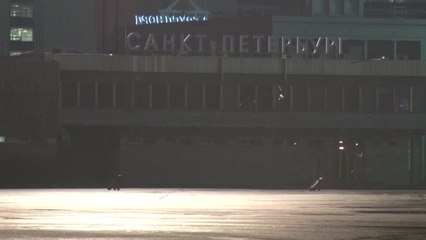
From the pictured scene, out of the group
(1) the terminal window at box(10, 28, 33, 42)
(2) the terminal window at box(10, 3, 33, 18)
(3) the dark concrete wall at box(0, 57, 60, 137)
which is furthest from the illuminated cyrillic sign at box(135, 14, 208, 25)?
(2) the terminal window at box(10, 3, 33, 18)

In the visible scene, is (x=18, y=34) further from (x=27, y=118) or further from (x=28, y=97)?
(x=27, y=118)

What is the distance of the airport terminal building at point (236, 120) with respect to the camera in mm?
73312

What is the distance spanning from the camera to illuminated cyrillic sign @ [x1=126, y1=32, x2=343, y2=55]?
255ft

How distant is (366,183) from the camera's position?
245ft

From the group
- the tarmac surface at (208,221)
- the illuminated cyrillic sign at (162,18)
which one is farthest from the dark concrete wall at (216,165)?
the tarmac surface at (208,221)

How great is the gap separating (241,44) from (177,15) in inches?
911

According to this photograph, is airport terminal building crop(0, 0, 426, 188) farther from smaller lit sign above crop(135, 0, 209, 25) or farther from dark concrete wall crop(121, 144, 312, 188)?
smaller lit sign above crop(135, 0, 209, 25)

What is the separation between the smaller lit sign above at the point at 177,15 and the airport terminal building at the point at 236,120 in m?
22.4

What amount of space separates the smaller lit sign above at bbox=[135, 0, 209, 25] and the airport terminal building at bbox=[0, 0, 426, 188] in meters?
22.4

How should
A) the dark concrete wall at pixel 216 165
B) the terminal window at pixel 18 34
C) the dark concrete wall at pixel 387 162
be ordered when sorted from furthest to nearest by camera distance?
the terminal window at pixel 18 34, the dark concrete wall at pixel 387 162, the dark concrete wall at pixel 216 165

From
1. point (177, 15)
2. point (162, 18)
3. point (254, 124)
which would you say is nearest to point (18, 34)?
point (162, 18)

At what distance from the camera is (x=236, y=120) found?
73.8 metres

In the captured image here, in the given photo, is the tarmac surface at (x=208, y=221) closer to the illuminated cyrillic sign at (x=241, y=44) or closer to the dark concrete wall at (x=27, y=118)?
the dark concrete wall at (x=27, y=118)

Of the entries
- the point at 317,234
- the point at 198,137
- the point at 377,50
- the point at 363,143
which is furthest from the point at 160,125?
the point at 317,234
